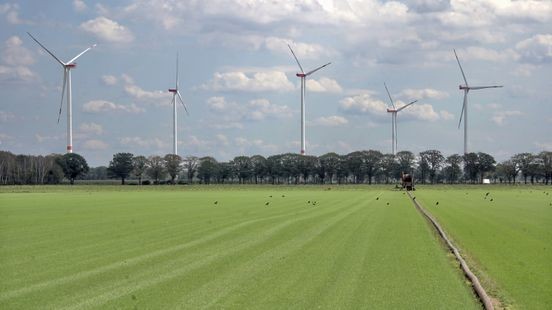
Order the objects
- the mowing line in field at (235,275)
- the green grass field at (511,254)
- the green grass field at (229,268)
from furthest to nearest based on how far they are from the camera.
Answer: the green grass field at (511,254)
the green grass field at (229,268)
the mowing line in field at (235,275)

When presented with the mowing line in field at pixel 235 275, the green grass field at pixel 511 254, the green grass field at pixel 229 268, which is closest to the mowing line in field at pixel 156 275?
the green grass field at pixel 229 268

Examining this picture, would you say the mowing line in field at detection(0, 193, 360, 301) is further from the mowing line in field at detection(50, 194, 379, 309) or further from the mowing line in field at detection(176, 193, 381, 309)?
the mowing line in field at detection(176, 193, 381, 309)

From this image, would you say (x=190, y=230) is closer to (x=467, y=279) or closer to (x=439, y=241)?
(x=439, y=241)

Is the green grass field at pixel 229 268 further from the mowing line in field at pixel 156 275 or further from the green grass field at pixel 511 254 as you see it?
the green grass field at pixel 511 254

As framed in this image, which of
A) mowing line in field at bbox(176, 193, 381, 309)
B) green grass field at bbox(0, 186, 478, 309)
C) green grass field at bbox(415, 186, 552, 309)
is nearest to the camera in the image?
mowing line in field at bbox(176, 193, 381, 309)

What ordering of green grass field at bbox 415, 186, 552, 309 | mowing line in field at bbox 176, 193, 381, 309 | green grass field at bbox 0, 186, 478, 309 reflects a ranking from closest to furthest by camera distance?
mowing line in field at bbox 176, 193, 381, 309, green grass field at bbox 0, 186, 478, 309, green grass field at bbox 415, 186, 552, 309

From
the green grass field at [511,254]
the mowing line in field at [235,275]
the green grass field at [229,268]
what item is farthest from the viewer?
the green grass field at [511,254]

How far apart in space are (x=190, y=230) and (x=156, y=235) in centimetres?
300

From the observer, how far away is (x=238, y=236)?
3161 cm

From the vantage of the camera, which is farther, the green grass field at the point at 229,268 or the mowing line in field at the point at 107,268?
the mowing line in field at the point at 107,268

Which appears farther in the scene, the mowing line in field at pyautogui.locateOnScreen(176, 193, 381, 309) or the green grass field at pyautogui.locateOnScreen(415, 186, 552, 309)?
the green grass field at pyautogui.locateOnScreen(415, 186, 552, 309)

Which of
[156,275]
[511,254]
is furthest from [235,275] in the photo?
[511,254]

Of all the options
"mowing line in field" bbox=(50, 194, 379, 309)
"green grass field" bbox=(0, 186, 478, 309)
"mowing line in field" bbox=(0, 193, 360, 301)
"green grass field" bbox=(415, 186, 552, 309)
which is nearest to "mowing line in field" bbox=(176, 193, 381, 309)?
"green grass field" bbox=(0, 186, 478, 309)

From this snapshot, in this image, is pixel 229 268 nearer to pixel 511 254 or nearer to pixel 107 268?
pixel 107 268
